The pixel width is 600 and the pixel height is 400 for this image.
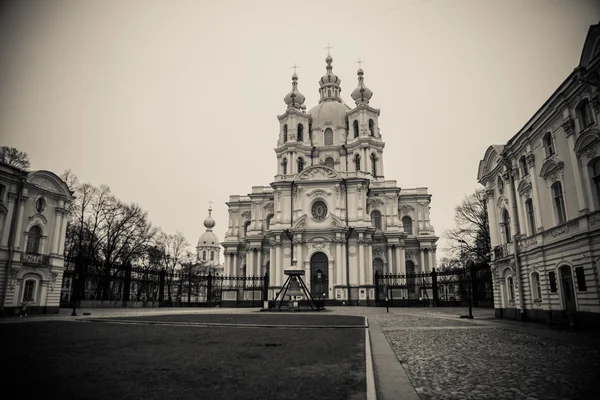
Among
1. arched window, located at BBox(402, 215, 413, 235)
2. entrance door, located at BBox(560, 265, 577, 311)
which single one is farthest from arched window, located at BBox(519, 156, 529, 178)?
arched window, located at BBox(402, 215, 413, 235)

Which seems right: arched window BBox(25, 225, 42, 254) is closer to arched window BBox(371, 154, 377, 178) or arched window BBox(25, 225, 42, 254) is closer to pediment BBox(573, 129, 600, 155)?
pediment BBox(573, 129, 600, 155)

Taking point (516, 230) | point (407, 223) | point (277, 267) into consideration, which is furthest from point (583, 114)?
point (407, 223)

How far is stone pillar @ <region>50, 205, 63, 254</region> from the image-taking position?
27.1 m

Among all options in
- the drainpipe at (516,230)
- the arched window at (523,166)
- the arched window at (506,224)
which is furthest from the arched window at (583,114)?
the arched window at (506,224)

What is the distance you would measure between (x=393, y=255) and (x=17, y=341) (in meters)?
44.1

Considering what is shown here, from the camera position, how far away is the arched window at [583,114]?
1530 cm

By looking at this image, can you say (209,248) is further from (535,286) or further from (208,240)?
(535,286)

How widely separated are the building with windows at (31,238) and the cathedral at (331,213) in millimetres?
20537

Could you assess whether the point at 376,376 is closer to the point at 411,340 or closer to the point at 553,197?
the point at 411,340

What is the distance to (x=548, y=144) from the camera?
18.6 m

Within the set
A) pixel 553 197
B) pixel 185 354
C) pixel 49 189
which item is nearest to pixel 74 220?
pixel 49 189

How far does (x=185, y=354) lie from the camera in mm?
8586

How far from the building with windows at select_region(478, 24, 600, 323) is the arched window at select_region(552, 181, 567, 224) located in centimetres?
4

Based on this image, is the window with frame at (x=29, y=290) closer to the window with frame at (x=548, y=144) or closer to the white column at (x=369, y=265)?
the window with frame at (x=548, y=144)
